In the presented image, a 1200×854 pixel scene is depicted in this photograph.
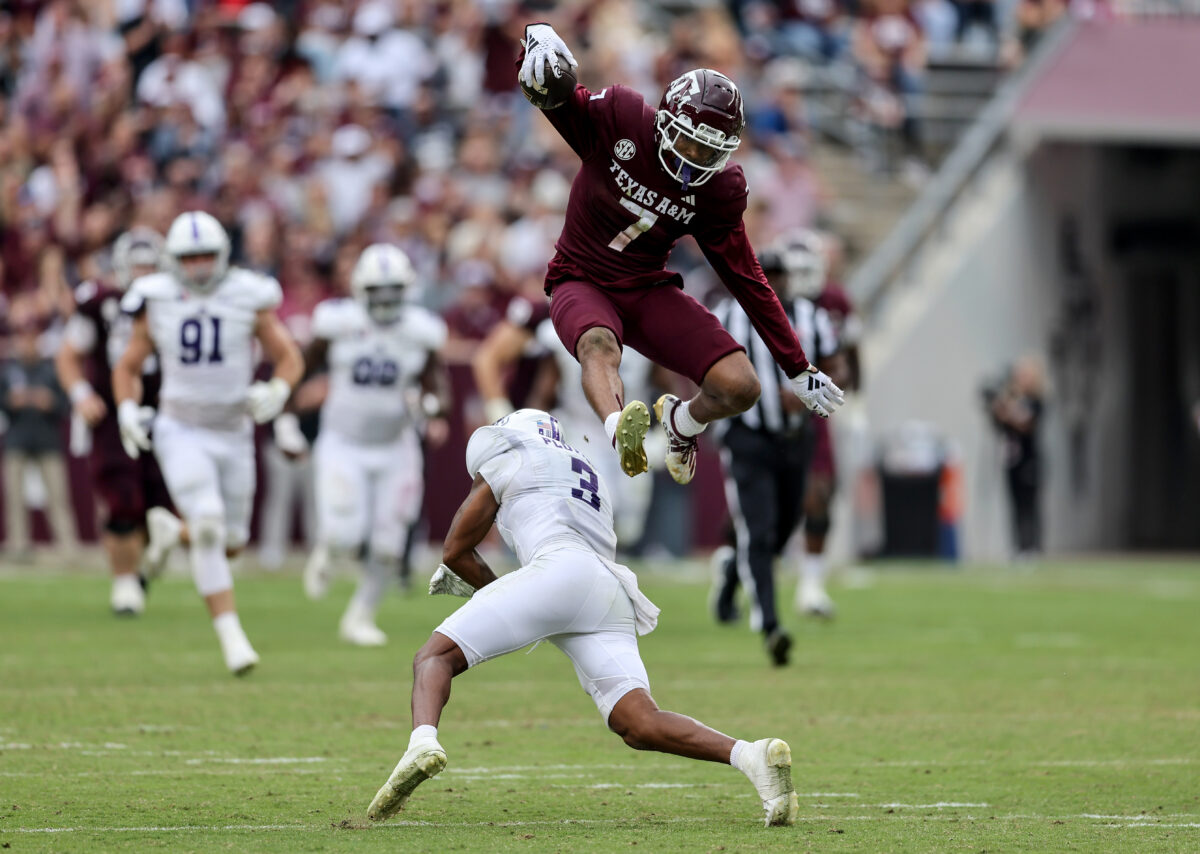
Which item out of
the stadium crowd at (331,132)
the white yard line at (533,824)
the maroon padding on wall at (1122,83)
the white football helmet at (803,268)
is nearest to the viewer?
the white yard line at (533,824)

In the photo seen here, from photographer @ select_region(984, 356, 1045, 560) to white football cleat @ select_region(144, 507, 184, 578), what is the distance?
33.7 ft

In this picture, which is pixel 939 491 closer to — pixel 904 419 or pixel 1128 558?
pixel 904 419

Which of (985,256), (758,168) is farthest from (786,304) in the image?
(985,256)

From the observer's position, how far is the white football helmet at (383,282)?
450 inches

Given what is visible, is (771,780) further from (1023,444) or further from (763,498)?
(1023,444)

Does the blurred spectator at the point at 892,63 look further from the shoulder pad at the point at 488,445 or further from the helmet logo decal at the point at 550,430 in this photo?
the shoulder pad at the point at 488,445

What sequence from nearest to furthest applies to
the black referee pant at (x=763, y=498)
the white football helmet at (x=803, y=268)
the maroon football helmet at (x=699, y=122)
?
1. the maroon football helmet at (x=699, y=122)
2. the black referee pant at (x=763, y=498)
3. the white football helmet at (x=803, y=268)

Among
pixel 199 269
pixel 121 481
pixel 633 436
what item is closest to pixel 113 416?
pixel 121 481

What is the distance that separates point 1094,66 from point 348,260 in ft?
28.4

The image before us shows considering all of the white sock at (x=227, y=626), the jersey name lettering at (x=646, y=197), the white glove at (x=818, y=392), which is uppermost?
the jersey name lettering at (x=646, y=197)

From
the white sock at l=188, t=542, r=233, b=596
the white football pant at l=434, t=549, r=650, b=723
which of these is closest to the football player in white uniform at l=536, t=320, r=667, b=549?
the white sock at l=188, t=542, r=233, b=596

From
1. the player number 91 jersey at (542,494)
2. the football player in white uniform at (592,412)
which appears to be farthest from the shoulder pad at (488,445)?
the football player in white uniform at (592,412)

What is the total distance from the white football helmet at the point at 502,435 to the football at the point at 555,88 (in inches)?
59.4

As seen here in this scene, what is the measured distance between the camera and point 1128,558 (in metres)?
22.0
